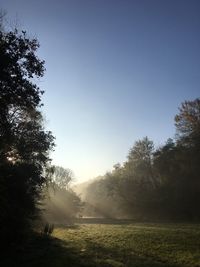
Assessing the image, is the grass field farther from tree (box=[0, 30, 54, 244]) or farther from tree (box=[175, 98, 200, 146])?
tree (box=[175, 98, 200, 146])

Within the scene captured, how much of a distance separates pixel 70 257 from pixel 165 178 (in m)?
48.4

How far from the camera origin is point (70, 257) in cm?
1827

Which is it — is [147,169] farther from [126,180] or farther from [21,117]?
[21,117]

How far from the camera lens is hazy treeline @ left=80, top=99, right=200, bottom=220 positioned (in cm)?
5709

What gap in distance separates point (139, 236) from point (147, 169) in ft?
151

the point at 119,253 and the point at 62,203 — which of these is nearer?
the point at 119,253

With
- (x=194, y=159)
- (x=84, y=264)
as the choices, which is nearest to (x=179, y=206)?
(x=194, y=159)

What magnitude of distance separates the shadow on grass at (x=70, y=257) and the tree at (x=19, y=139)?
2738 mm

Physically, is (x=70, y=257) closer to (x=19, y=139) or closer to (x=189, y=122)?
(x=19, y=139)

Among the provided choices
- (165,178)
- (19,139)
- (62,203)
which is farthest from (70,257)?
(62,203)

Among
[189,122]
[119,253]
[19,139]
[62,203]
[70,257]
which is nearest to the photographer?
[70,257]

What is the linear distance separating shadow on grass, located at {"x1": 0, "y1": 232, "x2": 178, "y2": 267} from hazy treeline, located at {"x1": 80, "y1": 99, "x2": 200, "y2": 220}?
111 feet

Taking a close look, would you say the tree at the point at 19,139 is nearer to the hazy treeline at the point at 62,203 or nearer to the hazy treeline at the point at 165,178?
the hazy treeline at the point at 62,203

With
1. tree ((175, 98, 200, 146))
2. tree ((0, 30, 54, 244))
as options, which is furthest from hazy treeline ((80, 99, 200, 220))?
tree ((0, 30, 54, 244))
